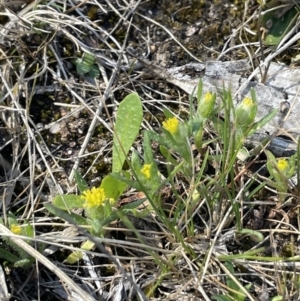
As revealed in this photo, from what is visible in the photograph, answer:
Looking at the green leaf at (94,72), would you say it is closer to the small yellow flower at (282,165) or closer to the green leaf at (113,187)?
the green leaf at (113,187)

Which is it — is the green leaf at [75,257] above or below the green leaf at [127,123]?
below

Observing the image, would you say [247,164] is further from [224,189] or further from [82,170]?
[82,170]

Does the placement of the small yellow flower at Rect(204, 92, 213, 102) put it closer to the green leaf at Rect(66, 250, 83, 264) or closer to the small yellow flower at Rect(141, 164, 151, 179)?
the small yellow flower at Rect(141, 164, 151, 179)

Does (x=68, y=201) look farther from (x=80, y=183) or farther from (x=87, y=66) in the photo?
(x=87, y=66)

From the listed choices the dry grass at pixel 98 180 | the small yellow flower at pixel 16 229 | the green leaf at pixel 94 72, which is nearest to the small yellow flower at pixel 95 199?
the dry grass at pixel 98 180

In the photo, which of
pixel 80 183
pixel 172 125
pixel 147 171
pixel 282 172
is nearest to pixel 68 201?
pixel 80 183

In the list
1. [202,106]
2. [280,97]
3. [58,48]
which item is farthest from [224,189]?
[58,48]
